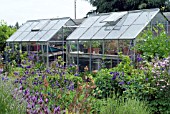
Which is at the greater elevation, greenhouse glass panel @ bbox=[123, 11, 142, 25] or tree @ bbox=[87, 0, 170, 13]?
tree @ bbox=[87, 0, 170, 13]

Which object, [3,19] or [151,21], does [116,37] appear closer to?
[151,21]

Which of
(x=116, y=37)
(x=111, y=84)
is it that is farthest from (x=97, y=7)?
(x=111, y=84)

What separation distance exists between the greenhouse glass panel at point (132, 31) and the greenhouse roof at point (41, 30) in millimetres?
4072

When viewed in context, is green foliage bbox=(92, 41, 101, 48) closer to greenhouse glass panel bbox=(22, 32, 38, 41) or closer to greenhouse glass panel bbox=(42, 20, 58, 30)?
greenhouse glass panel bbox=(42, 20, 58, 30)

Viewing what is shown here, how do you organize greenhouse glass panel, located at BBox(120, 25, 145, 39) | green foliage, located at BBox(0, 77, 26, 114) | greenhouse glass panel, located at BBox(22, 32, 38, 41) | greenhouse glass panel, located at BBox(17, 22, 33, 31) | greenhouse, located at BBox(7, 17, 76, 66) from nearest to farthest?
green foliage, located at BBox(0, 77, 26, 114)
greenhouse glass panel, located at BBox(120, 25, 145, 39)
greenhouse, located at BBox(7, 17, 76, 66)
greenhouse glass panel, located at BBox(22, 32, 38, 41)
greenhouse glass panel, located at BBox(17, 22, 33, 31)

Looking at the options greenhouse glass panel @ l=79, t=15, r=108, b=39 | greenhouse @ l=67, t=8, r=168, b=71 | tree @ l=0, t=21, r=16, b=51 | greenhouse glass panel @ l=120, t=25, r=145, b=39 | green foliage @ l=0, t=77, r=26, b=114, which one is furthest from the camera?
tree @ l=0, t=21, r=16, b=51

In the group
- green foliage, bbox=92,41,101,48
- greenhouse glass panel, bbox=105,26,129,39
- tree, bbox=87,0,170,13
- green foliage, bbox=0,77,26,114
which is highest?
tree, bbox=87,0,170,13

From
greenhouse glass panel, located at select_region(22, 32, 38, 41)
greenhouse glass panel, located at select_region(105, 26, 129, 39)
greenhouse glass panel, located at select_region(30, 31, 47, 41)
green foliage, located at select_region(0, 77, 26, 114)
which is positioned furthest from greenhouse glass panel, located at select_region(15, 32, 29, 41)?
green foliage, located at select_region(0, 77, 26, 114)

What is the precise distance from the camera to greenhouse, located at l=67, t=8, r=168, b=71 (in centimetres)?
1120

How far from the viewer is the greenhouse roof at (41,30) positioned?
47.0ft

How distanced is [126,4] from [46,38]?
36.9ft

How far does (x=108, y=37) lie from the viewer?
11.7 m

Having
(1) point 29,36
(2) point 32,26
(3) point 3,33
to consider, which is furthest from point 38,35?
(3) point 3,33

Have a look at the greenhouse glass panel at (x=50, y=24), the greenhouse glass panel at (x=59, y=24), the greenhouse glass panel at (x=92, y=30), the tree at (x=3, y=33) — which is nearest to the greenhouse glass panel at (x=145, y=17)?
the greenhouse glass panel at (x=92, y=30)
